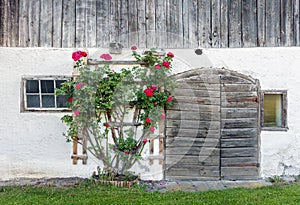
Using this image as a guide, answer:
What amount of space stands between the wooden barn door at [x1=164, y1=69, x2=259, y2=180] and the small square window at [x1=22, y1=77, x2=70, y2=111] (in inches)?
81.4

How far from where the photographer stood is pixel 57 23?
6.12m

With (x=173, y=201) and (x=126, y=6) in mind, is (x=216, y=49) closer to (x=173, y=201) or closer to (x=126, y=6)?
(x=126, y=6)

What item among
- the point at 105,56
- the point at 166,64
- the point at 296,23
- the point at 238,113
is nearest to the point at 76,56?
the point at 105,56

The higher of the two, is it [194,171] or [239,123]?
[239,123]

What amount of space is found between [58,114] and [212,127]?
2.88 m

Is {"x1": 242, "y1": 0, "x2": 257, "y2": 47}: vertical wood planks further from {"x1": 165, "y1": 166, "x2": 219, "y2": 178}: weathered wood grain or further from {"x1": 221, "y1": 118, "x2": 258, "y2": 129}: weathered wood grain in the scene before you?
{"x1": 165, "y1": 166, "x2": 219, "y2": 178}: weathered wood grain

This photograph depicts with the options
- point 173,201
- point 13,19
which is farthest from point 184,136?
point 13,19

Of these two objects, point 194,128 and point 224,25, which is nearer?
point 194,128

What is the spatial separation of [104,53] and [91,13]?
0.80 m

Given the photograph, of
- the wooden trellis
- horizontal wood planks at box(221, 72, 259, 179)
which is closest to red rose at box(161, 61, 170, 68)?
the wooden trellis

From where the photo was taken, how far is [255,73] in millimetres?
6180

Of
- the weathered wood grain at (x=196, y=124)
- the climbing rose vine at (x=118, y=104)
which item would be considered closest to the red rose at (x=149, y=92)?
the climbing rose vine at (x=118, y=104)

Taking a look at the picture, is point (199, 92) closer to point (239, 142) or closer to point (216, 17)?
point (239, 142)

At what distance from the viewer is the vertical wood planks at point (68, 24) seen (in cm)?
611
